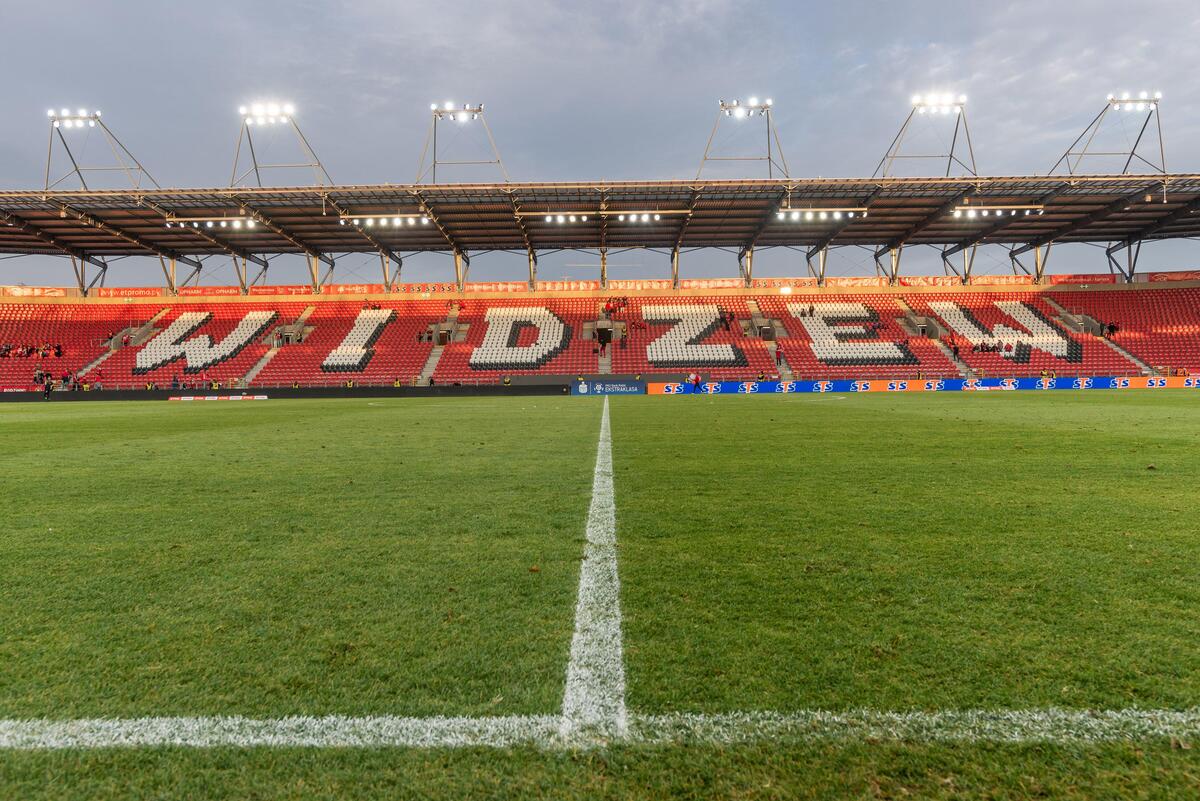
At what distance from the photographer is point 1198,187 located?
1210 inches

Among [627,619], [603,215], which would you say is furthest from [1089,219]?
[627,619]

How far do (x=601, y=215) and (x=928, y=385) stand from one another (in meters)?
20.1

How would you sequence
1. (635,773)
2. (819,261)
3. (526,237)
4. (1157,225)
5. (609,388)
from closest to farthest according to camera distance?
1. (635,773)
2. (609,388)
3. (1157,225)
4. (526,237)
5. (819,261)

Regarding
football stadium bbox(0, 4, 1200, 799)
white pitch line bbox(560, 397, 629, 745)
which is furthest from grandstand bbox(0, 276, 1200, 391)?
white pitch line bbox(560, 397, 629, 745)

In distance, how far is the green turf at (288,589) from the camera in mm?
1911

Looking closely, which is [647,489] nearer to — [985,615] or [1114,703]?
[985,615]

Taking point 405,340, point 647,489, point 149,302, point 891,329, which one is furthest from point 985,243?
point 149,302

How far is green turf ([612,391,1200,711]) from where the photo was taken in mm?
1888

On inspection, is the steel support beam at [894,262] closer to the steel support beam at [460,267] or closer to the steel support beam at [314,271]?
the steel support beam at [460,267]

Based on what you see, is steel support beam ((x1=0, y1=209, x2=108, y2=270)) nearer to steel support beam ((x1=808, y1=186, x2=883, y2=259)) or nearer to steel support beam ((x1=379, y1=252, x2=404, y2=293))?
steel support beam ((x1=379, y1=252, x2=404, y2=293))

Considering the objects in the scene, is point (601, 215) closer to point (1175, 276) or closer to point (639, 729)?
point (639, 729)

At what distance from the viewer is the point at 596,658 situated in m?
2.11

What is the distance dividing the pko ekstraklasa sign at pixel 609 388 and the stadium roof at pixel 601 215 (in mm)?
9619

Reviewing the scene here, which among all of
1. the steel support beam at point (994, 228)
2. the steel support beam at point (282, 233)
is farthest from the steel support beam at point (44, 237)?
the steel support beam at point (994, 228)
